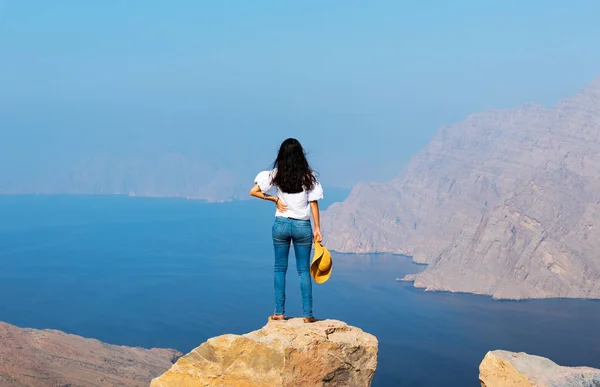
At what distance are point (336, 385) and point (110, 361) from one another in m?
147

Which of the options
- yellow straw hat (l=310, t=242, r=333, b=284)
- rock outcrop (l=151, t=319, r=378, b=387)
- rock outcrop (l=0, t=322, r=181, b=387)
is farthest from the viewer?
rock outcrop (l=0, t=322, r=181, b=387)

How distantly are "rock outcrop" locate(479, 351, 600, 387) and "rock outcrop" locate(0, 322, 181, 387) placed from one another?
120 m

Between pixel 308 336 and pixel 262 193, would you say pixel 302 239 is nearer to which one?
pixel 262 193

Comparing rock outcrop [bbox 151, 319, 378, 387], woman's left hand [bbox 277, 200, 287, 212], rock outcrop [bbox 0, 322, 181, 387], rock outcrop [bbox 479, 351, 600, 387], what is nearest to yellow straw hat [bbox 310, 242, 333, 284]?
woman's left hand [bbox 277, 200, 287, 212]

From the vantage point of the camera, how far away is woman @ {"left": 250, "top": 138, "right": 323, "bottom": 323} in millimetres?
15258

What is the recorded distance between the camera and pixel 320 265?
15125mm

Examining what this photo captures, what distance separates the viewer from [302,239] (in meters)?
15.4

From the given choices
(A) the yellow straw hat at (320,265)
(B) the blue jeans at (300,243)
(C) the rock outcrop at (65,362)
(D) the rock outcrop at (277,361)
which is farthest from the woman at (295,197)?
(C) the rock outcrop at (65,362)

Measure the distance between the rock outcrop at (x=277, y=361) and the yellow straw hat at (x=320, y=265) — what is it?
1319 millimetres

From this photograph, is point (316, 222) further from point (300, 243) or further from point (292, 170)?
point (292, 170)

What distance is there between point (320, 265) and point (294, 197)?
1.44m

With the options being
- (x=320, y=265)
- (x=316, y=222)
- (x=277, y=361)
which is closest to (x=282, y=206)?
(x=316, y=222)

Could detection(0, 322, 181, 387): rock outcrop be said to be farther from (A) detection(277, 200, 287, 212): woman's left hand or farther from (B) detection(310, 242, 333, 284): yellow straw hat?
(B) detection(310, 242, 333, 284): yellow straw hat

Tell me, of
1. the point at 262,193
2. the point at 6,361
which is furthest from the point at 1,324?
the point at 262,193
